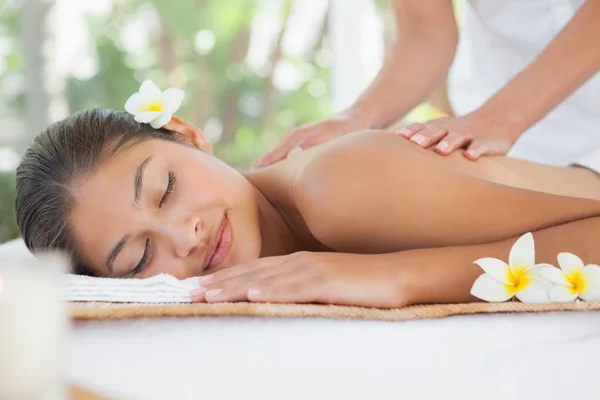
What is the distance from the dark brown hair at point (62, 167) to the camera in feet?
5.35

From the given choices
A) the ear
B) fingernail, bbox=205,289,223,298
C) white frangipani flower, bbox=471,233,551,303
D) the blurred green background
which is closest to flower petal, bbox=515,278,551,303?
white frangipani flower, bbox=471,233,551,303

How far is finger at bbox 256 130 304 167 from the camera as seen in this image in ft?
6.64

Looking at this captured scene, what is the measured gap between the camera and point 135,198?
1553 millimetres

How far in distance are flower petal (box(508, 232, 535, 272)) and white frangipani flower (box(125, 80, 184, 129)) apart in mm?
851

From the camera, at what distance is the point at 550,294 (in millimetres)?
1349

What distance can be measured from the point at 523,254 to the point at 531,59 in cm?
115

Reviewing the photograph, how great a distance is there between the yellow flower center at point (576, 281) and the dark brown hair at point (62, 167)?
93 centimetres

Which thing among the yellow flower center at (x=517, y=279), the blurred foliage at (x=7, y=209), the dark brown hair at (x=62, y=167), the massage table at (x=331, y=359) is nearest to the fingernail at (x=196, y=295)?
the massage table at (x=331, y=359)

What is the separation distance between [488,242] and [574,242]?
16cm

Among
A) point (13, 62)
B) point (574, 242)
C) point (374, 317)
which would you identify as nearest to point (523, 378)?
point (374, 317)

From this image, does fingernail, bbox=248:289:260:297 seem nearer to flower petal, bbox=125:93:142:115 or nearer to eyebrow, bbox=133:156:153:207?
eyebrow, bbox=133:156:153:207

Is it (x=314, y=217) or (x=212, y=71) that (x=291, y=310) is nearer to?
(x=314, y=217)

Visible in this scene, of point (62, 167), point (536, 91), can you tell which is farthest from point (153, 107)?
point (536, 91)

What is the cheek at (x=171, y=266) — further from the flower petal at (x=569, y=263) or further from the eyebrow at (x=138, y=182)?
the flower petal at (x=569, y=263)
